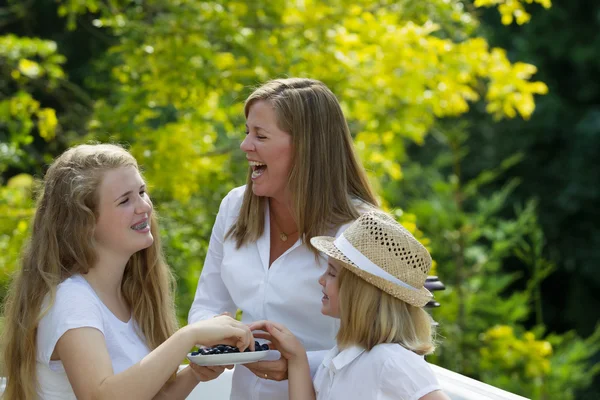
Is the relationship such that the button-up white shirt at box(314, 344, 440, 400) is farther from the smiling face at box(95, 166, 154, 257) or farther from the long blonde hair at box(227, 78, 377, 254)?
the smiling face at box(95, 166, 154, 257)

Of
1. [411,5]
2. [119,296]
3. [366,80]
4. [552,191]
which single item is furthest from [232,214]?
[552,191]

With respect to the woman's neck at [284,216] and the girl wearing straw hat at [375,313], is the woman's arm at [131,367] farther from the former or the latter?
the woman's neck at [284,216]

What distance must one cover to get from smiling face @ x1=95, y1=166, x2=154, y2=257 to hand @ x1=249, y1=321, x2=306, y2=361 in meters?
0.35

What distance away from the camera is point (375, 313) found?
1933 mm

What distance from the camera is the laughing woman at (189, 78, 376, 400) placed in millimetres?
2170

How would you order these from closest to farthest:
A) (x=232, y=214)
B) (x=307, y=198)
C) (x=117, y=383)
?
(x=117, y=383), (x=307, y=198), (x=232, y=214)

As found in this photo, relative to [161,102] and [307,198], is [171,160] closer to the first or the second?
[161,102]

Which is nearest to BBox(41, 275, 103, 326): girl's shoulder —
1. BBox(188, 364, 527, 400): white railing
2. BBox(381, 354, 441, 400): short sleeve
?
BBox(381, 354, 441, 400): short sleeve

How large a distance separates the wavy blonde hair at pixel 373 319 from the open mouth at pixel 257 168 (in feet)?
1.25

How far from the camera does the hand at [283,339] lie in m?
2.01

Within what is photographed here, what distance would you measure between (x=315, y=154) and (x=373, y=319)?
Answer: 0.47 metres

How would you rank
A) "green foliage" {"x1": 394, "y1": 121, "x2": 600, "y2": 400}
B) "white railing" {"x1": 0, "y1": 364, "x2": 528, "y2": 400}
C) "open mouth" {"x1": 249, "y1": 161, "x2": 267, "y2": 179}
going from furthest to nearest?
1. "green foliage" {"x1": 394, "y1": 121, "x2": 600, "y2": 400}
2. "white railing" {"x1": 0, "y1": 364, "x2": 528, "y2": 400}
3. "open mouth" {"x1": 249, "y1": 161, "x2": 267, "y2": 179}

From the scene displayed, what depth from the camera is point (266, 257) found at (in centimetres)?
223

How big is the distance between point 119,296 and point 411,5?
2652mm
